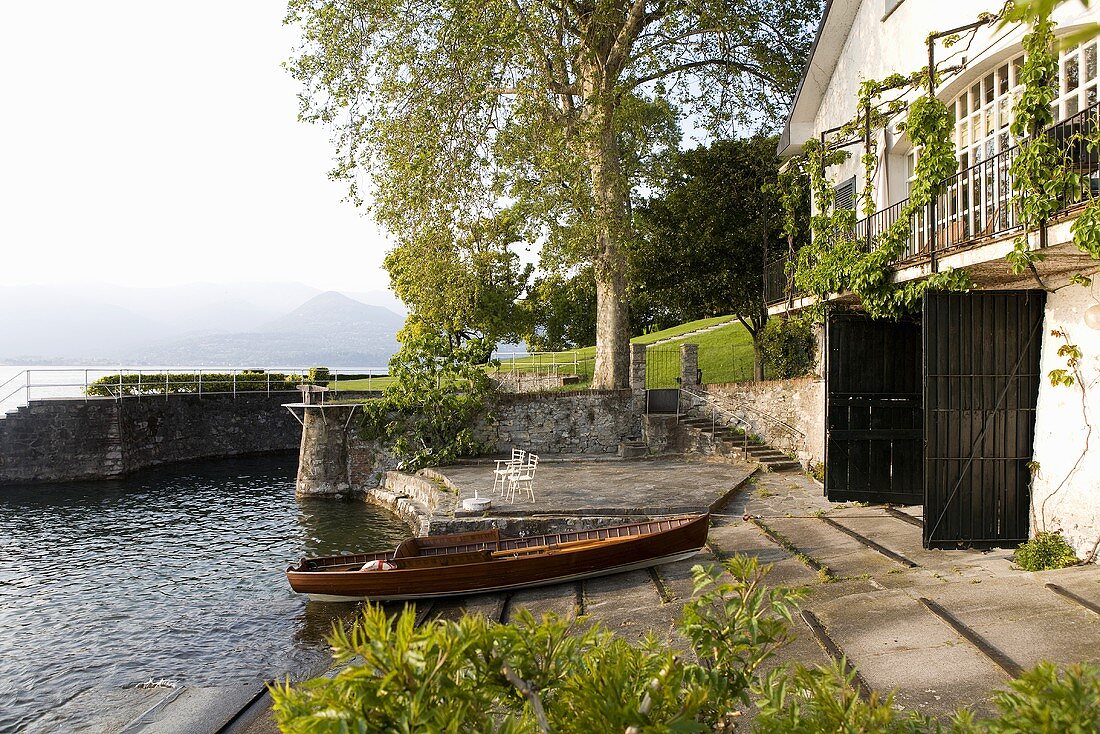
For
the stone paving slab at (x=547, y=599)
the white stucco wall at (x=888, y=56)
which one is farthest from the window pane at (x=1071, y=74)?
the stone paving slab at (x=547, y=599)

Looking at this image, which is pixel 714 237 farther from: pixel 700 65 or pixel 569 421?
pixel 569 421

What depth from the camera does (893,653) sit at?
7594mm

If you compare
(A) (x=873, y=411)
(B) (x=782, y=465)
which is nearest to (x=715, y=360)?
(B) (x=782, y=465)

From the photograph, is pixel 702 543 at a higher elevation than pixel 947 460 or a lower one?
lower

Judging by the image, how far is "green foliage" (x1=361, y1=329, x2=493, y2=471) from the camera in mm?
23688

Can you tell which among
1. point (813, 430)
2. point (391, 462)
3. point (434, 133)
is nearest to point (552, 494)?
point (813, 430)

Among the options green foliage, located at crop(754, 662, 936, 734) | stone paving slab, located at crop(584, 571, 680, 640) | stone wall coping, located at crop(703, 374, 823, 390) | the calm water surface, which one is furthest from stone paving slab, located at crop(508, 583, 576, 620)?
stone wall coping, located at crop(703, 374, 823, 390)

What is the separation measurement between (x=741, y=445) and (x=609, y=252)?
7.01 m

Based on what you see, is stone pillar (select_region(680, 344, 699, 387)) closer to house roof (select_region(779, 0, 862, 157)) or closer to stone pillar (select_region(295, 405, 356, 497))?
house roof (select_region(779, 0, 862, 157))

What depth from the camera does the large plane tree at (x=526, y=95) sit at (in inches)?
847

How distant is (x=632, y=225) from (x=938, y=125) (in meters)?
13.4

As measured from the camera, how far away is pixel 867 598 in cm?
930

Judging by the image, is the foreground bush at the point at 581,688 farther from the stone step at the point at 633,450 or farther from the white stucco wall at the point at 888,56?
the stone step at the point at 633,450

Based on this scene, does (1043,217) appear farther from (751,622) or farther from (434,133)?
(434,133)
